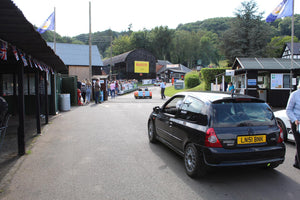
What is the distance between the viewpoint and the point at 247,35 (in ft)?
131

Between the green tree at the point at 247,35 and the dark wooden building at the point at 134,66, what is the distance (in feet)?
104

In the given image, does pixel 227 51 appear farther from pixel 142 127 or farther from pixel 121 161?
pixel 121 161

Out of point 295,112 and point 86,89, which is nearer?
point 295,112

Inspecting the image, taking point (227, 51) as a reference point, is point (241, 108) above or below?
below

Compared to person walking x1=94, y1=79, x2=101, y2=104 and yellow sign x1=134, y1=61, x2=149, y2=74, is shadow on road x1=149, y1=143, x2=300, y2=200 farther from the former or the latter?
yellow sign x1=134, y1=61, x2=149, y2=74

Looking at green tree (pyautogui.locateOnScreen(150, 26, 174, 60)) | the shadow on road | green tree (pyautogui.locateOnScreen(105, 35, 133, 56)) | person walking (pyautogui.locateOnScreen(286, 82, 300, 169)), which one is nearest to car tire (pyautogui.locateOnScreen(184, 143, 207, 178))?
the shadow on road

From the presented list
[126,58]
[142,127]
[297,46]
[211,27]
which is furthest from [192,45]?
[142,127]

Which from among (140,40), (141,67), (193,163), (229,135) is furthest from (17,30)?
(140,40)

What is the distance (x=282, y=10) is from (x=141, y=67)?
185 feet

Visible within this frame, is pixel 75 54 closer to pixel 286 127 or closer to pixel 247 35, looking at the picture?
pixel 247 35

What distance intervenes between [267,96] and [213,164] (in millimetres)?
13911

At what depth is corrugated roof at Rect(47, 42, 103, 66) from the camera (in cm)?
3653

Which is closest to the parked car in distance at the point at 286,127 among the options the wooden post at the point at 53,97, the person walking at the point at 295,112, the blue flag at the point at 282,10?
the person walking at the point at 295,112

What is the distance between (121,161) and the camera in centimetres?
531
